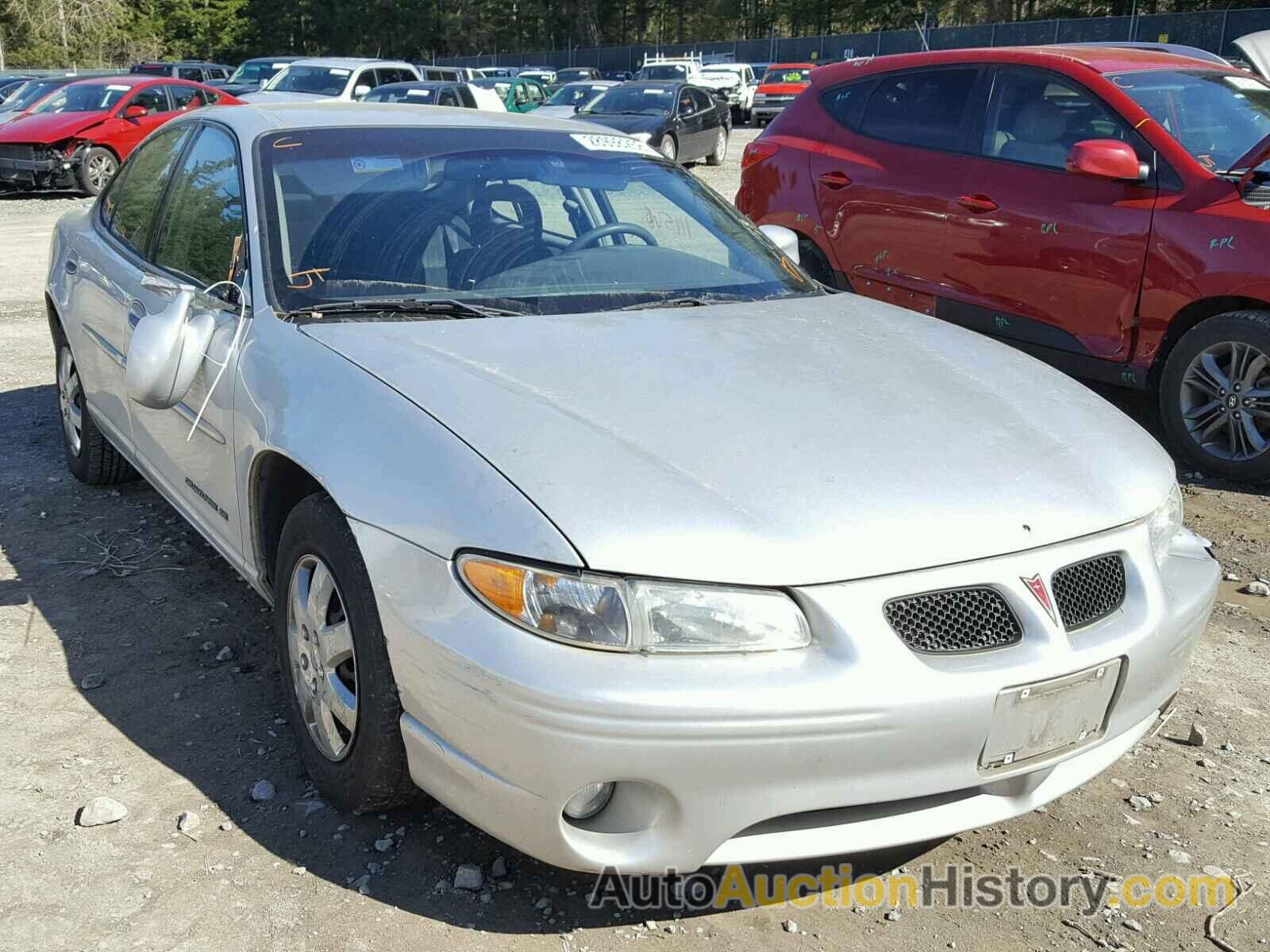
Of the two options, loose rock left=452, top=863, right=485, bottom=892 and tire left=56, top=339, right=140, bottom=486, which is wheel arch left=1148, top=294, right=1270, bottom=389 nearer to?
loose rock left=452, top=863, right=485, bottom=892

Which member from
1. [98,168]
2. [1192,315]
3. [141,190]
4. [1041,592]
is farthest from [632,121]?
[1041,592]

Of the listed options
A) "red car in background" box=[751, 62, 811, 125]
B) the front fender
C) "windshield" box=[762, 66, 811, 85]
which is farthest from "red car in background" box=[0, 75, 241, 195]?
"windshield" box=[762, 66, 811, 85]

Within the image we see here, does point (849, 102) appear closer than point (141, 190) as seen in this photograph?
No

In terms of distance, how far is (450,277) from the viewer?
3352 mm

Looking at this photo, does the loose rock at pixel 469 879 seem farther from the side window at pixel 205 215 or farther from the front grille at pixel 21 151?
the front grille at pixel 21 151

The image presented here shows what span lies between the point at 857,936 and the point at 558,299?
1768mm

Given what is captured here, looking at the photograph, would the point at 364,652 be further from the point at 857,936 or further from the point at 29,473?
the point at 29,473

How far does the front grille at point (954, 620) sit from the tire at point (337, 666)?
3.25 feet

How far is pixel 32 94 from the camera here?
20000 millimetres

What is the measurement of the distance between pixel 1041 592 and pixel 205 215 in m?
2.64

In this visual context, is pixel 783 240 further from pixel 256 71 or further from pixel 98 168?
pixel 256 71

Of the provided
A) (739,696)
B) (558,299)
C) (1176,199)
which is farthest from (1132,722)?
(1176,199)

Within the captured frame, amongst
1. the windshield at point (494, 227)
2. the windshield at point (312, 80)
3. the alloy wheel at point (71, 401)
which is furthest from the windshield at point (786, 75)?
the windshield at point (494, 227)

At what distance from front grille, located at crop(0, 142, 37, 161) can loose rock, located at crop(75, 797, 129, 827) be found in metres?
16.0
